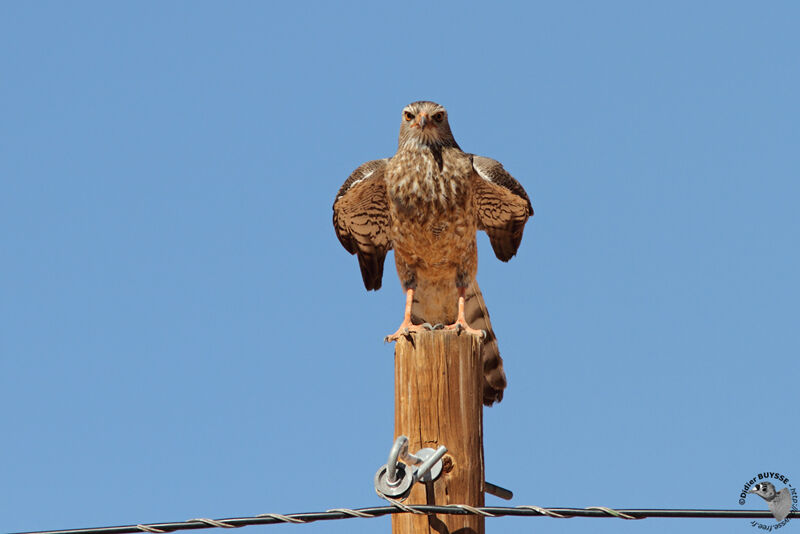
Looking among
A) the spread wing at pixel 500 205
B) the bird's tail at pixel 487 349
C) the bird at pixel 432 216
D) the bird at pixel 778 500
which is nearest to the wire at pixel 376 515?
the bird at pixel 778 500

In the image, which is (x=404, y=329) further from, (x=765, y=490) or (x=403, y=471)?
(x=765, y=490)

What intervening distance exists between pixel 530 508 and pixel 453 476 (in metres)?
0.48

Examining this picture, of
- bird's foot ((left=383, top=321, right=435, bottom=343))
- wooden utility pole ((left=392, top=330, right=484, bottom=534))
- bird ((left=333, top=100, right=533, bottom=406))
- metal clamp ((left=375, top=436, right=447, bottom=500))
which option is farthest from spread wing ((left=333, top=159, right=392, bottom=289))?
metal clamp ((left=375, top=436, right=447, bottom=500))

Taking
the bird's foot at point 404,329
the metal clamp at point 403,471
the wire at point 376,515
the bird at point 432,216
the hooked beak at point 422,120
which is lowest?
the wire at point 376,515

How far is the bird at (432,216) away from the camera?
8234 mm

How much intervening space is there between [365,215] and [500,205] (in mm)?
1107

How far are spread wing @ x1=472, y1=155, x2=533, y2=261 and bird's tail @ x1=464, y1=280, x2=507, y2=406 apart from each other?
1.41 ft

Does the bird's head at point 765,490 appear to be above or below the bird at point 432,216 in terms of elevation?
below

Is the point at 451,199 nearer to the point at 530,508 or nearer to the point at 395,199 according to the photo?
the point at 395,199

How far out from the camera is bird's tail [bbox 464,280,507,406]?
7371mm

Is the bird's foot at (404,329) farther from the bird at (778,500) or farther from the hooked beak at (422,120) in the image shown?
the bird at (778,500)

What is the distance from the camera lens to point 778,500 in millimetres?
4215

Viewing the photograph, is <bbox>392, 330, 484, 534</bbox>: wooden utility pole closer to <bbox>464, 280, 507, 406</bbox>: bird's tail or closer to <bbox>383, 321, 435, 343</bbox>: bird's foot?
<bbox>383, 321, 435, 343</bbox>: bird's foot

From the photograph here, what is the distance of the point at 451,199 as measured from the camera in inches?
323
